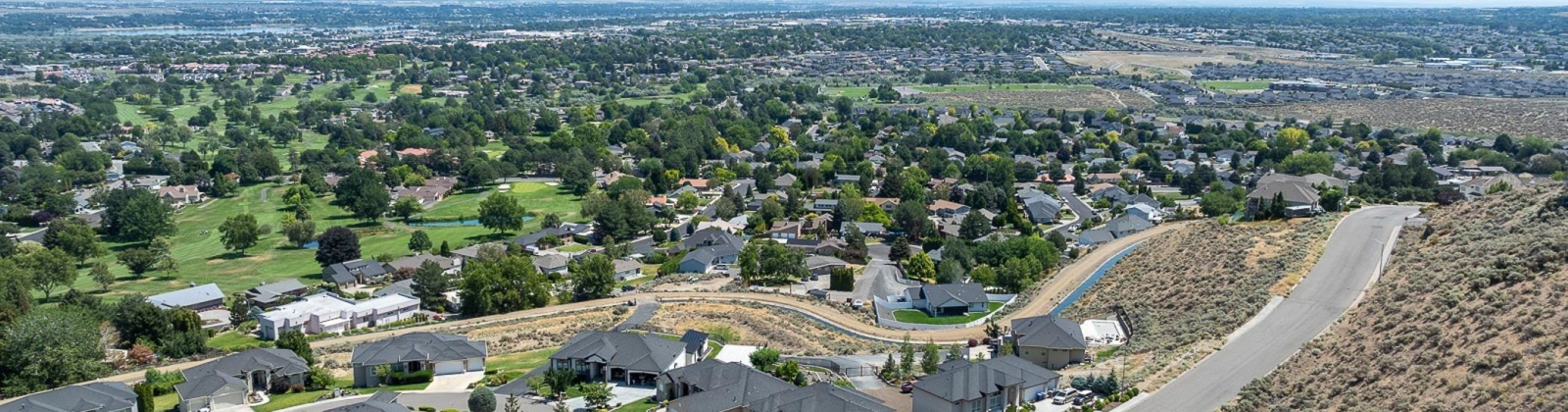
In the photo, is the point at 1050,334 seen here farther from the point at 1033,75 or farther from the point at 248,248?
the point at 1033,75

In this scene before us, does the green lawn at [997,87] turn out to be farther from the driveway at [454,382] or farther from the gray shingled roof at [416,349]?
the driveway at [454,382]

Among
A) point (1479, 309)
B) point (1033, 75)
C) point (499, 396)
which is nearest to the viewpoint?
point (1479, 309)

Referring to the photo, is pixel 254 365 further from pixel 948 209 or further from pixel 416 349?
pixel 948 209

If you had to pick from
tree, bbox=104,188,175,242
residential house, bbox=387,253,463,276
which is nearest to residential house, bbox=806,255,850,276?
residential house, bbox=387,253,463,276

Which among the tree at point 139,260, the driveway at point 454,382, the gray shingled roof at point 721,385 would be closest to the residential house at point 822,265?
the driveway at point 454,382

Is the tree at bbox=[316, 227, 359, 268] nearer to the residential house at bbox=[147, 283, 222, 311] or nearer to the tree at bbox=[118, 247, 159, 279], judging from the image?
the residential house at bbox=[147, 283, 222, 311]

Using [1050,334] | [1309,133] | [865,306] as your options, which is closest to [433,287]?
[865,306]
